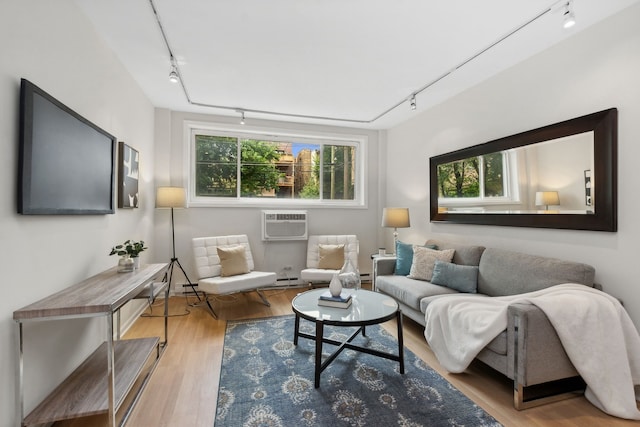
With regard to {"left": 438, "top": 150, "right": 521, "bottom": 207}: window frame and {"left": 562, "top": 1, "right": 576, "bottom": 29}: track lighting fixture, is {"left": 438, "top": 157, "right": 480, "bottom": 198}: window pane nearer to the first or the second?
{"left": 438, "top": 150, "right": 521, "bottom": 207}: window frame

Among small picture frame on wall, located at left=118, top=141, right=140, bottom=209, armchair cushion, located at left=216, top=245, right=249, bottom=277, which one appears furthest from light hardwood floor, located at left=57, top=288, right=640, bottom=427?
small picture frame on wall, located at left=118, top=141, right=140, bottom=209

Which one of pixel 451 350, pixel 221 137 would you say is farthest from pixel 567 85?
pixel 221 137

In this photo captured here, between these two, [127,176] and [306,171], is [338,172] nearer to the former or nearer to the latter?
[306,171]

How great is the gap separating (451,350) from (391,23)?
2370 mm

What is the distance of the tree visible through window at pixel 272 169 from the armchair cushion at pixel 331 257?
96 cm

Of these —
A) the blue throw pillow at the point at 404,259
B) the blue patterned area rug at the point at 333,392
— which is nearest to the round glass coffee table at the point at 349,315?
the blue patterned area rug at the point at 333,392

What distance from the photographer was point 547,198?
2469mm

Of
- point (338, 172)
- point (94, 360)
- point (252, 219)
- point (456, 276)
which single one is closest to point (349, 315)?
point (456, 276)

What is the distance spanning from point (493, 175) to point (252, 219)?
3064 mm

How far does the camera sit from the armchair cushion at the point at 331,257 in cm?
412

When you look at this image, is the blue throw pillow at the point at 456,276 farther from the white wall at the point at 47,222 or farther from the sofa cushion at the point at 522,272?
the white wall at the point at 47,222

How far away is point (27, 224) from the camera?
5.02 feet

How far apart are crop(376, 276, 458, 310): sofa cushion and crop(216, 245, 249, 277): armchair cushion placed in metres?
1.67

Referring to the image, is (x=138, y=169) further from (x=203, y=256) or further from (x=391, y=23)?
(x=391, y=23)
